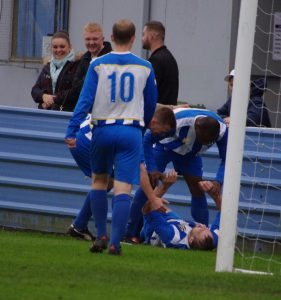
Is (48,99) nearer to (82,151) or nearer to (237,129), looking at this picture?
(82,151)

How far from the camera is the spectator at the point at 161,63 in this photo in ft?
45.2

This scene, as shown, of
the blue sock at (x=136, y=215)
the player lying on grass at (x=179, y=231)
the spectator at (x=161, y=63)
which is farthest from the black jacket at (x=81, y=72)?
the player lying on grass at (x=179, y=231)

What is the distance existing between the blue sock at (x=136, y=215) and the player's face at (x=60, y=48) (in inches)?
89.0

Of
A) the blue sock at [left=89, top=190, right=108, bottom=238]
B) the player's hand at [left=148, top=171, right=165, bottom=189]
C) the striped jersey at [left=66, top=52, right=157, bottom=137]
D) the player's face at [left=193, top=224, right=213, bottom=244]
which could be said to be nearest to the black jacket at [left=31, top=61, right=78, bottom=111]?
the player's hand at [left=148, top=171, right=165, bottom=189]

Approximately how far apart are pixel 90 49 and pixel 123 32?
3.17m

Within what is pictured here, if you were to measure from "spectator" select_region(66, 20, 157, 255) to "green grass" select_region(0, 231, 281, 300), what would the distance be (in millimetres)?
533

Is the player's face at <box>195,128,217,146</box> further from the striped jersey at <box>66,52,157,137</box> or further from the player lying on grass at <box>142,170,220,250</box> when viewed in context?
the striped jersey at <box>66,52,157,137</box>

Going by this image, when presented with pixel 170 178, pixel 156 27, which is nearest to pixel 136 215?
pixel 170 178

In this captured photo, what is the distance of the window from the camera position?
19203mm

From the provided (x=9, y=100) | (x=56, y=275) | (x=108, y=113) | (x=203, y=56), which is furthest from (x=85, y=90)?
(x=9, y=100)

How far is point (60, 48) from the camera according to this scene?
14.6 meters

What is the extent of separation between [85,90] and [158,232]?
7.84 ft

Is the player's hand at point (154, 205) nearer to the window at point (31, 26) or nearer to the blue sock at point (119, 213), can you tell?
the blue sock at point (119, 213)

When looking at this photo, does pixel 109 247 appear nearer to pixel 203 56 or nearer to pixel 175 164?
pixel 175 164
